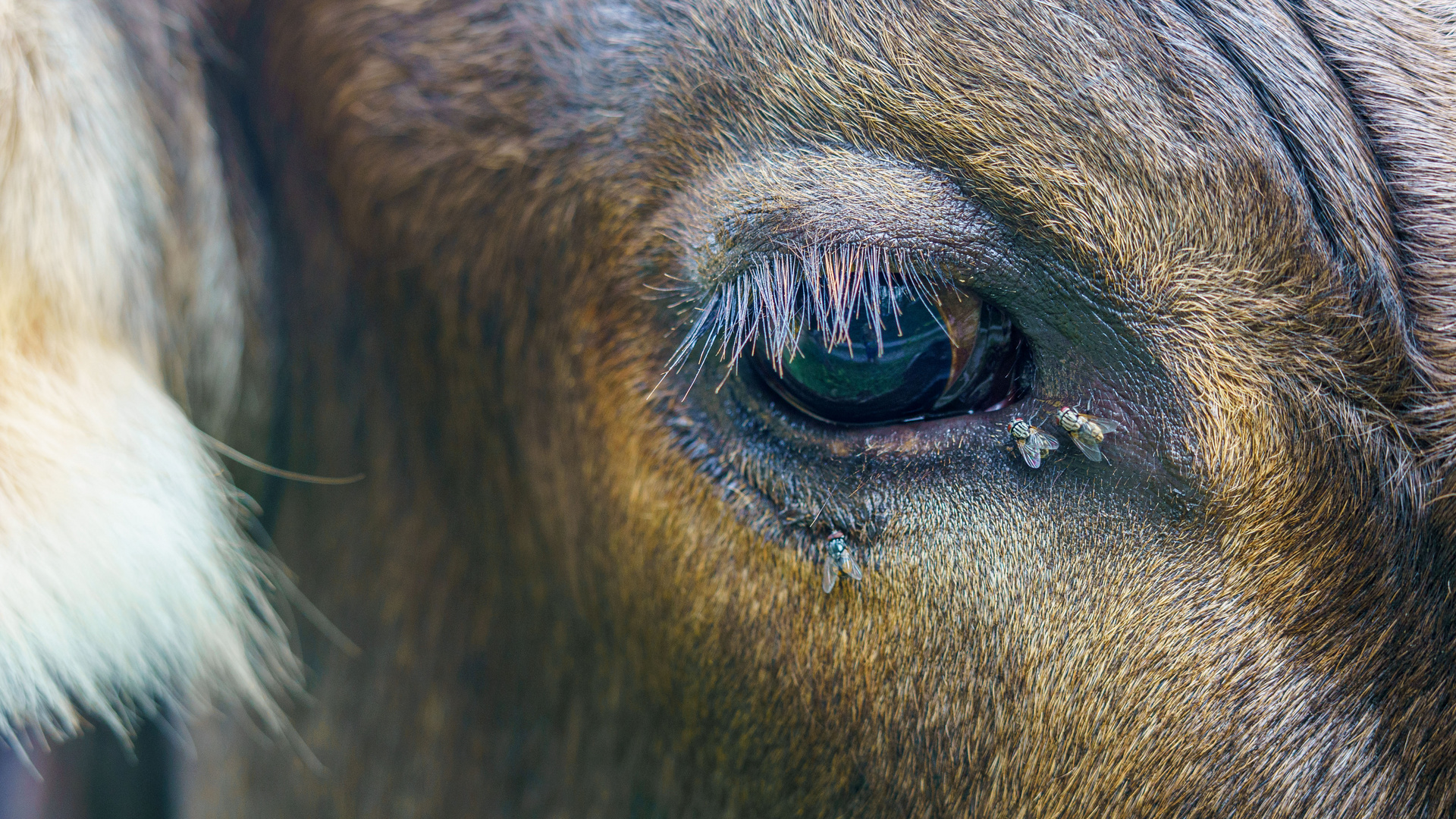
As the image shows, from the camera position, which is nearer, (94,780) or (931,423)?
(931,423)

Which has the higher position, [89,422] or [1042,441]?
[89,422]

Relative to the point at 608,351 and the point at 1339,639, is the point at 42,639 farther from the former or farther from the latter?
the point at 1339,639

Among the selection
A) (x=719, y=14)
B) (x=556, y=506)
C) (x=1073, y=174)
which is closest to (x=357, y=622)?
(x=556, y=506)

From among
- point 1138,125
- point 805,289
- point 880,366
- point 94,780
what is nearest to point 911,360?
point 880,366

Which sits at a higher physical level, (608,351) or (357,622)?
(608,351)

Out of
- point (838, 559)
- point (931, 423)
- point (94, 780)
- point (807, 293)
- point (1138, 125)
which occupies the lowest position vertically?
point (94, 780)

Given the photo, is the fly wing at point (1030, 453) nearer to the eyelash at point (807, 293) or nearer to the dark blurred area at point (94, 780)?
the eyelash at point (807, 293)

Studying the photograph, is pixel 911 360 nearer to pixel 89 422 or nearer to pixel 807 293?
pixel 807 293
